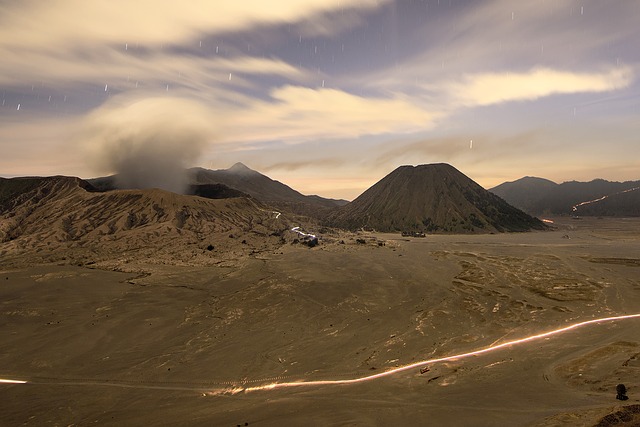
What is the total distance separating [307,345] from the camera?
75.5 feet

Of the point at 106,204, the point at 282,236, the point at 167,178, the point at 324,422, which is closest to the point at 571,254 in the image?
the point at 282,236

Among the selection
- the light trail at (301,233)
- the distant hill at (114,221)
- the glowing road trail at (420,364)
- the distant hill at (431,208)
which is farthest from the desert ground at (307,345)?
the distant hill at (431,208)

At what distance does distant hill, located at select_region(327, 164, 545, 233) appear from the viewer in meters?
127

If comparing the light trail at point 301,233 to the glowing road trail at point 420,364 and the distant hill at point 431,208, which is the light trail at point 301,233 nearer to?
the glowing road trail at point 420,364

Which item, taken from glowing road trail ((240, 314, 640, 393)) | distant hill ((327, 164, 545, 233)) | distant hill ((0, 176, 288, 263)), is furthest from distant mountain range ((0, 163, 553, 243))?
glowing road trail ((240, 314, 640, 393))

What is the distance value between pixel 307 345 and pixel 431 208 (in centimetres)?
12225

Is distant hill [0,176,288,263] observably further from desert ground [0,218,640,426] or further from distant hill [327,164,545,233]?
distant hill [327,164,545,233]

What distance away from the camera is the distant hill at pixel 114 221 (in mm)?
55750

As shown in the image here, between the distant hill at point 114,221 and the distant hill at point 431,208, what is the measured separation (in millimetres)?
61354

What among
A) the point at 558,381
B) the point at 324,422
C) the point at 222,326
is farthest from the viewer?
the point at 222,326

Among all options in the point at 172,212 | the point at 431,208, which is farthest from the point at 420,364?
the point at 431,208

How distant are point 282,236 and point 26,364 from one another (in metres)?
52.2

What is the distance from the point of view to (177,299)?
33625mm

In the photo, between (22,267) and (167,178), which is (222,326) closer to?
(22,267)
